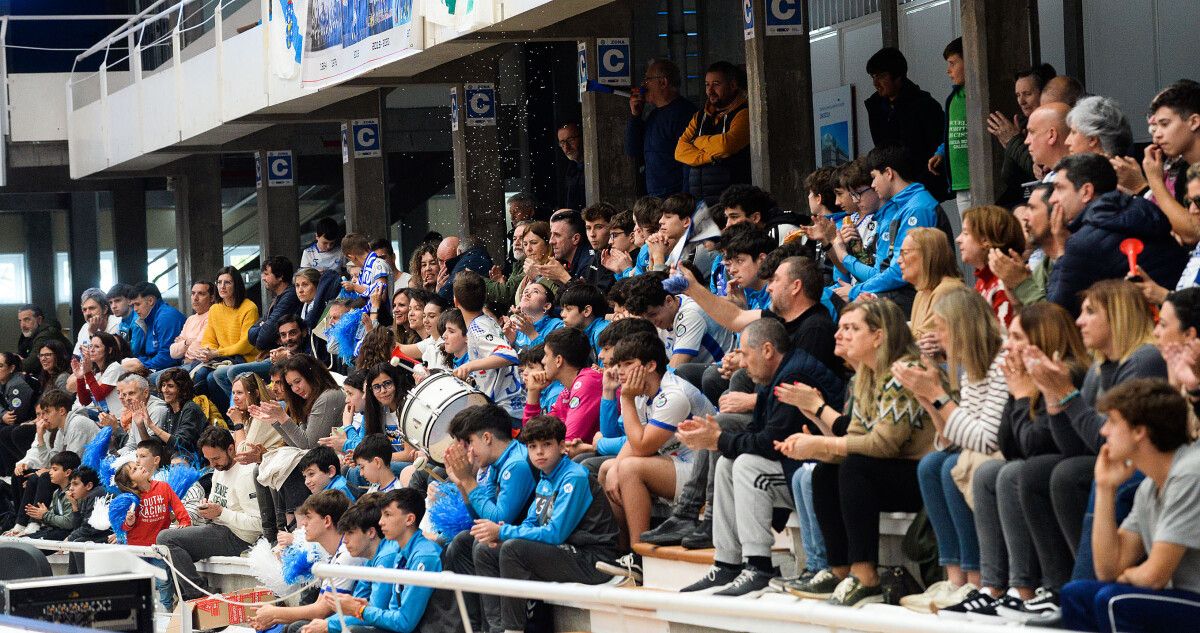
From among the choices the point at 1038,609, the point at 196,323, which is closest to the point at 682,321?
the point at 1038,609

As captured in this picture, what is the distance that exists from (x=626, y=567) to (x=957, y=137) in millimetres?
2983

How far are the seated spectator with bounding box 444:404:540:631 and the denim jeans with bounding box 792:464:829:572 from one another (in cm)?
173

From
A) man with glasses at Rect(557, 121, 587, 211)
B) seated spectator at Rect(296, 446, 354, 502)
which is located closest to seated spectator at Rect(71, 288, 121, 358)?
man with glasses at Rect(557, 121, 587, 211)

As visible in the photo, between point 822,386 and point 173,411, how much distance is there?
7.39 meters

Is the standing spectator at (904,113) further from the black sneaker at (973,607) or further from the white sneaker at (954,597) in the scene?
the black sneaker at (973,607)

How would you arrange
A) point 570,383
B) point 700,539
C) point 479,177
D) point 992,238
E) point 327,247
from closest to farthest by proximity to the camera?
point 992,238 → point 700,539 → point 570,383 → point 479,177 → point 327,247

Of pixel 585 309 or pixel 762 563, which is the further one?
pixel 585 309

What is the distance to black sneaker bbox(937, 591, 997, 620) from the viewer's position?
518 cm

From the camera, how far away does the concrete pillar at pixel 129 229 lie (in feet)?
74.8

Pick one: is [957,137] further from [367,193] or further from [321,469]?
[367,193]

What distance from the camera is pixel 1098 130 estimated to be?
633cm

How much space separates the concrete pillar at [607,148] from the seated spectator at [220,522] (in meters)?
3.09

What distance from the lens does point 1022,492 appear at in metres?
5.05

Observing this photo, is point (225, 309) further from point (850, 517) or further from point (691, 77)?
point (850, 517)
